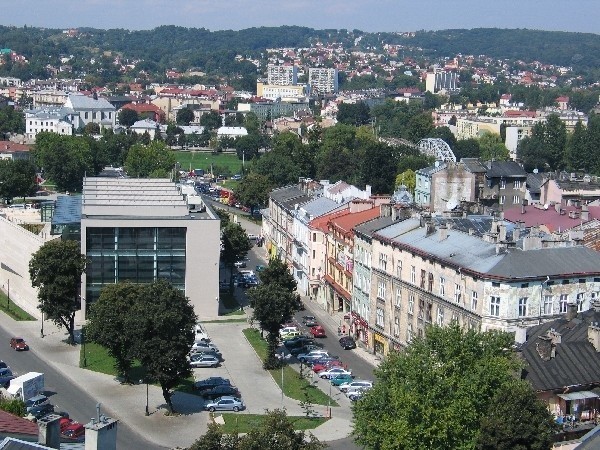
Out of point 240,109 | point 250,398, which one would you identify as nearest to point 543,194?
point 250,398

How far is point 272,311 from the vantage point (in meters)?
38.2

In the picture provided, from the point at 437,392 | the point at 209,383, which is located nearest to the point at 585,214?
the point at 209,383

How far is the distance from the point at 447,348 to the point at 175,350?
9.83 m

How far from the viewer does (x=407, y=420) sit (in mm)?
24266

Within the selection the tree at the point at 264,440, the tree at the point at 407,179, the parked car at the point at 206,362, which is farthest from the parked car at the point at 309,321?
the tree at the point at 407,179

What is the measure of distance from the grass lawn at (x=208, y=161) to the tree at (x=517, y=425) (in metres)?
78.9

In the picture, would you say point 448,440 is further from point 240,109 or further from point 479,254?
point 240,109

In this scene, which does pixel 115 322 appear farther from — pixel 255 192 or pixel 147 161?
pixel 147 161

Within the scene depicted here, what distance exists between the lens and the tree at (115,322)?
34844 millimetres

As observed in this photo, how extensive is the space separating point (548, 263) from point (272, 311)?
9.76 meters

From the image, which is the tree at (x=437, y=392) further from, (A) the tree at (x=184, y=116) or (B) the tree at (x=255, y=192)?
(A) the tree at (x=184, y=116)

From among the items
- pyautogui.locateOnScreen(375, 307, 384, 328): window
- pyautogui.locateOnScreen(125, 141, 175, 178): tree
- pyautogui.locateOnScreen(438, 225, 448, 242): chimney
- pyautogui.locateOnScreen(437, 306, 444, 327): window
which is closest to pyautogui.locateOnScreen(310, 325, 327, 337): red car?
pyautogui.locateOnScreen(375, 307, 384, 328): window

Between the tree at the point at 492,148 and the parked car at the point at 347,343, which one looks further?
the tree at the point at 492,148

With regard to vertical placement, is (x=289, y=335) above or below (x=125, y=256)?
below
